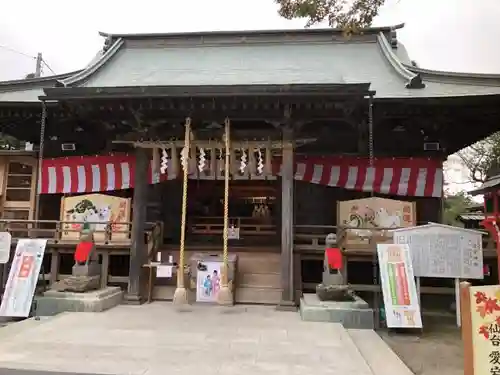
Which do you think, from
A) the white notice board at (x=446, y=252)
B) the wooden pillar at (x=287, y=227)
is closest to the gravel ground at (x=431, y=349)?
the white notice board at (x=446, y=252)

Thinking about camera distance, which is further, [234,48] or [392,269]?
[234,48]

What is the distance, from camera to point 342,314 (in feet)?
24.3

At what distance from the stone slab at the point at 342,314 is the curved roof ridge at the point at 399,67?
5.43 metres

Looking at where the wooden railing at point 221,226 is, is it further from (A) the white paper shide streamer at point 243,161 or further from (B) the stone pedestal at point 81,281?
(B) the stone pedestal at point 81,281

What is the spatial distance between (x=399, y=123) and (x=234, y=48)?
6740 millimetres

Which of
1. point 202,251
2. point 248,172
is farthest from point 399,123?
point 202,251

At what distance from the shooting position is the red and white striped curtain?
33.6 feet

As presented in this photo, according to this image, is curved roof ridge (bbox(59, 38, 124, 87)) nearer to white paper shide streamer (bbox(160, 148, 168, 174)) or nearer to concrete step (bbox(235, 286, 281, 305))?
white paper shide streamer (bbox(160, 148, 168, 174))

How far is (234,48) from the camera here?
1469 cm

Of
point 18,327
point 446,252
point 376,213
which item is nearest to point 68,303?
point 18,327

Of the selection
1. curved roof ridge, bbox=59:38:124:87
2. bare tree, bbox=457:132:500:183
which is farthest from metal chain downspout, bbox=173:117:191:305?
bare tree, bbox=457:132:500:183

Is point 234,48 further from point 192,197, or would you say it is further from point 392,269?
point 392,269

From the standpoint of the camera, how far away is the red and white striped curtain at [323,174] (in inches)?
403

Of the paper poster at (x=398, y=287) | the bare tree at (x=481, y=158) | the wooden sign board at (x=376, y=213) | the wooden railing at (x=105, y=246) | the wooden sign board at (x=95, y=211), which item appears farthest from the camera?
the bare tree at (x=481, y=158)
